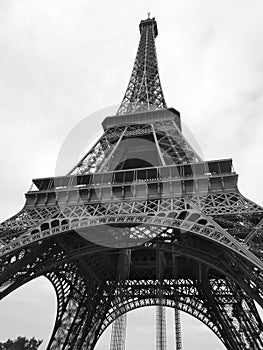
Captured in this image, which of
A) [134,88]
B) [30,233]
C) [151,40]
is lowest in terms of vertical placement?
[30,233]

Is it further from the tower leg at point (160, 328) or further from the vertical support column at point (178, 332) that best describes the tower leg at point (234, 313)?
the tower leg at point (160, 328)

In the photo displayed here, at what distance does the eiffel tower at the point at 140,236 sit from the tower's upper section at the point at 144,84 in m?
0.21

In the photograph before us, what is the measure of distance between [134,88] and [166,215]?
21618 millimetres

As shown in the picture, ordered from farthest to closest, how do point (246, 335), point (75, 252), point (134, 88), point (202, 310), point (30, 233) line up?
point (134, 88), point (202, 310), point (246, 335), point (75, 252), point (30, 233)

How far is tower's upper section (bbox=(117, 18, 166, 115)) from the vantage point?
3144cm

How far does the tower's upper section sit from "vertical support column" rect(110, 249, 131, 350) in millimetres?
13204

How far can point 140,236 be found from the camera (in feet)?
69.1

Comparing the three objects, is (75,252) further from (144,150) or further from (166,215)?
(144,150)

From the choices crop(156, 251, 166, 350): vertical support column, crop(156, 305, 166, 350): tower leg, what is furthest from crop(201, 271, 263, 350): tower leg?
crop(156, 305, 166, 350): tower leg

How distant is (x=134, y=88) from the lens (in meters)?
34.6

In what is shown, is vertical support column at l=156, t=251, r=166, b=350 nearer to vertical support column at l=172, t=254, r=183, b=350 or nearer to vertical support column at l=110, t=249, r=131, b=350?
vertical support column at l=172, t=254, r=183, b=350

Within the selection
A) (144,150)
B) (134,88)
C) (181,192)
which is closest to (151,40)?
(134,88)

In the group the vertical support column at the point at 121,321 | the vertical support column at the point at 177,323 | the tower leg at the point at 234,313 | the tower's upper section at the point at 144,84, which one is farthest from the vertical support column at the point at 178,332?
the tower's upper section at the point at 144,84

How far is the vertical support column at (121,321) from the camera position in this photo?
27.2 m
